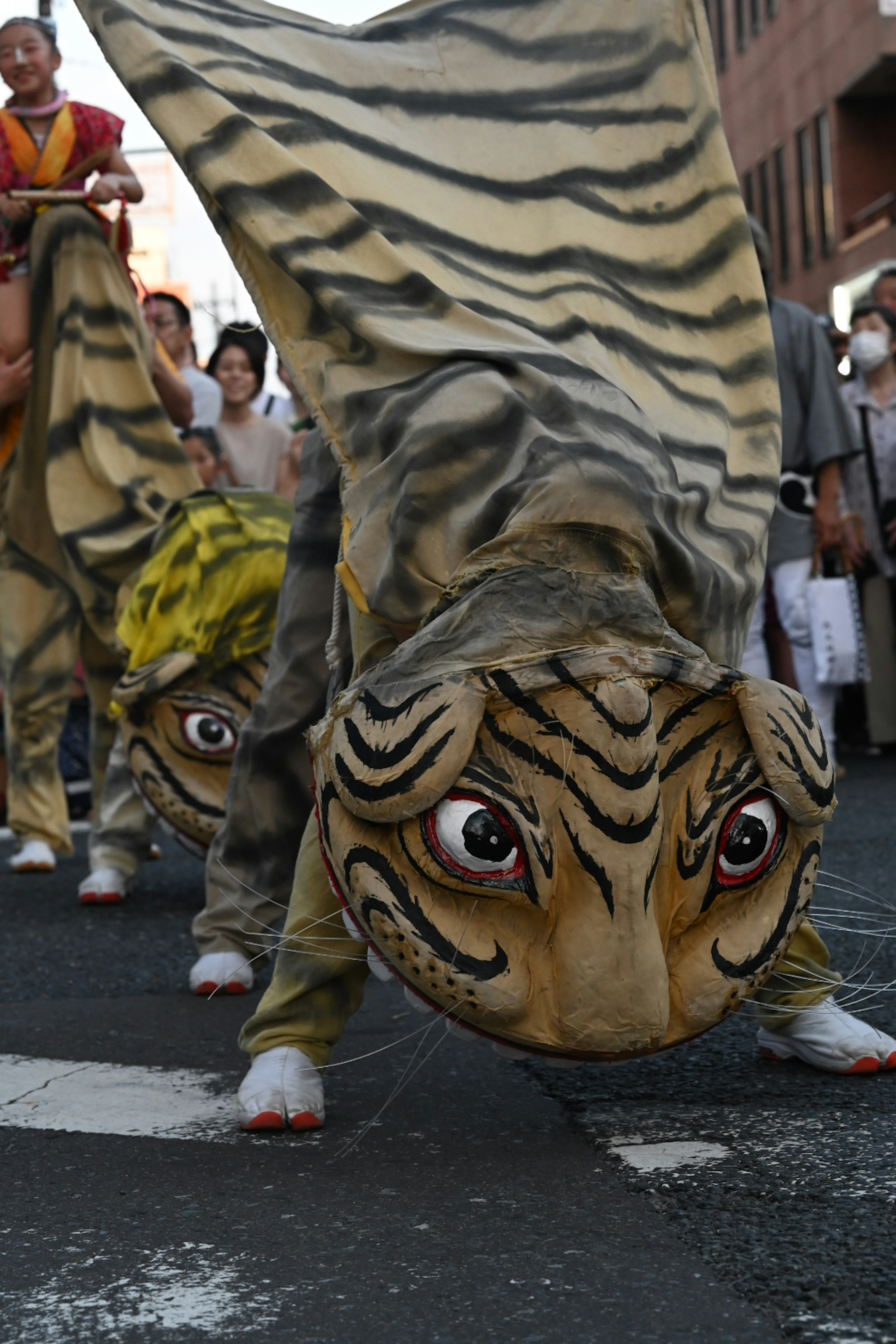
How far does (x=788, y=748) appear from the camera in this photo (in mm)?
2494

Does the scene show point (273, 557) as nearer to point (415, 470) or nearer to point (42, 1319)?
point (415, 470)

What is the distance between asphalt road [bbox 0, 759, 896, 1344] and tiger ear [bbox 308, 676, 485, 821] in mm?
479

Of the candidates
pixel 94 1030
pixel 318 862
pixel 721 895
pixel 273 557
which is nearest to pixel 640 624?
pixel 721 895

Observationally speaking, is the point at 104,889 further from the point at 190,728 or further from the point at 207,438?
the point at 207,438

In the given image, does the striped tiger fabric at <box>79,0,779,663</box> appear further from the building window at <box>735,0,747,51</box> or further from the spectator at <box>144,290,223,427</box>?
the building window at <box>735,0,747,51</box>

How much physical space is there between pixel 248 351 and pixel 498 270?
5.00 meters

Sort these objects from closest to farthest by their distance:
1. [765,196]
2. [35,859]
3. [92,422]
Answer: [92,422] → [35,859] → [765,196]

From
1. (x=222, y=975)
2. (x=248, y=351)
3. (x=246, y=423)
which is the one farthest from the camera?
(x=248, y=351)

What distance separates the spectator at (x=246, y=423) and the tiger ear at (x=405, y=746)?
4.67 m

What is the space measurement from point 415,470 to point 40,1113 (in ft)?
4.29

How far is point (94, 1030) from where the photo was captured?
3.85m

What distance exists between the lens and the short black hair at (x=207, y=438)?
720 cm

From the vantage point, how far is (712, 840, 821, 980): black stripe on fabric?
2.49 meters

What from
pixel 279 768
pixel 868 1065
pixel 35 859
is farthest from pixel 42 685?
pixel 868 1065
